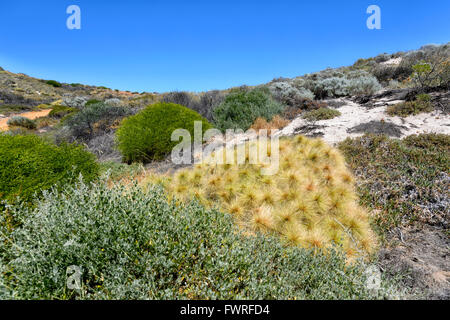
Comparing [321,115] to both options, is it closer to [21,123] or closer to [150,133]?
[150,133]

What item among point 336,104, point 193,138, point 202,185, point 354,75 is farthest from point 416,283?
point 354,75

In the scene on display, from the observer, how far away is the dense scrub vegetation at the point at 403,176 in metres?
3.18

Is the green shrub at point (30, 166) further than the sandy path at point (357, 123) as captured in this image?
No

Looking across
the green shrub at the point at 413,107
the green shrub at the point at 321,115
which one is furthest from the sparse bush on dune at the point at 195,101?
the green shrub at the point at 413,107

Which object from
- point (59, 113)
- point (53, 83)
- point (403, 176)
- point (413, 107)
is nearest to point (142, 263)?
point (403, 176)

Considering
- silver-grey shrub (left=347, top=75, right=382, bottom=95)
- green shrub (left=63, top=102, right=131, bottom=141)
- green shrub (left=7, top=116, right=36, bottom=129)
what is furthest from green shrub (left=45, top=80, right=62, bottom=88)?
silver-grey shrub (left=347, top=75, right=382, bottom=95)

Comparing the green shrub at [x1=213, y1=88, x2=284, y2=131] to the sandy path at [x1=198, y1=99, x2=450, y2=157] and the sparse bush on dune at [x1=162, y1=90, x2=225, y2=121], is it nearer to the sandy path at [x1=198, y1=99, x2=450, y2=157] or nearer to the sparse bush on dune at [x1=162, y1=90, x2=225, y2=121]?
the sandy path at [x1=198, y1=99, x2=450, y2=157]

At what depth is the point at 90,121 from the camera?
10508 millimetres

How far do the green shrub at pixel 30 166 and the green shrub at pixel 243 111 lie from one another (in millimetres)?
5672

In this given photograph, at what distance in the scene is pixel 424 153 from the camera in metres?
4.29

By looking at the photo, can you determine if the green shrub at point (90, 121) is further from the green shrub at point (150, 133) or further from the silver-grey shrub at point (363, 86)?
the silver-grey shrub at point (363, 86)
